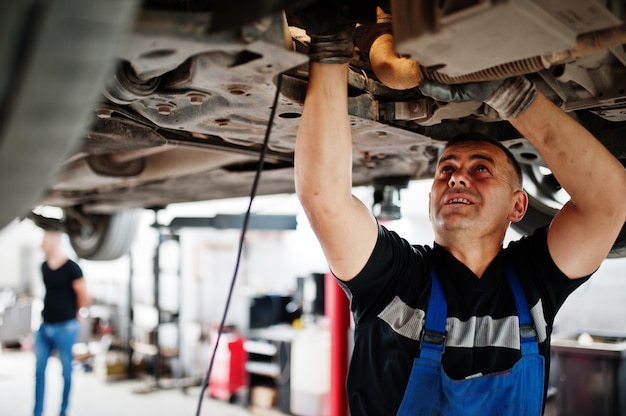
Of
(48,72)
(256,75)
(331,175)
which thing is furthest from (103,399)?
(48,72)

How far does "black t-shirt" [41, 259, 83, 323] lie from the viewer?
385 centimetres

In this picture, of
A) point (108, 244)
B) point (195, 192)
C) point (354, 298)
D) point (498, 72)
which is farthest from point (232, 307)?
point (498, 72)

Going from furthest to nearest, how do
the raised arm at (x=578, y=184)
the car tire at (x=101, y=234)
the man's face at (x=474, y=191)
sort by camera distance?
the car tire at (x=101, y=234), the man's face at (x=474, y=191), the raised arm at (x=578, y=184)

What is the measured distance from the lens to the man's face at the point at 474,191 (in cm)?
128

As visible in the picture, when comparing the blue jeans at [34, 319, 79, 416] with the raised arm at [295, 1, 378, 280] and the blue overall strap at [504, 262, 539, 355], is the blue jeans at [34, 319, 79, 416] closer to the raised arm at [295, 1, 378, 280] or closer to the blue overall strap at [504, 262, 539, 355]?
the raised arm at [295, 1, 378, 280]

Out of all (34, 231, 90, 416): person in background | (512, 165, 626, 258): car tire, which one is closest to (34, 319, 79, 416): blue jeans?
(34, 231, 90, 416): person in background

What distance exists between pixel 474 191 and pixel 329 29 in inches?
23.1

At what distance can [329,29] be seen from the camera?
2.89 ft

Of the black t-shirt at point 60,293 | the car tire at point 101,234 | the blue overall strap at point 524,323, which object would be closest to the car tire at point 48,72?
the blue overall strap at point 524,323

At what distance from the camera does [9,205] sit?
0.54m

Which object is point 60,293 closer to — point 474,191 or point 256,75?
point 474,191

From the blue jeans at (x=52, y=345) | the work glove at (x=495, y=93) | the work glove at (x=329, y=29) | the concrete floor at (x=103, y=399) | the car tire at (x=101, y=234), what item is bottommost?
the concrete floor at (x=103, y=399)

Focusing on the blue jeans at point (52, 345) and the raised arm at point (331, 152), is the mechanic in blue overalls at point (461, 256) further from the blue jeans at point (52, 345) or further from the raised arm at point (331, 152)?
the blue jeans at point (52, 345)

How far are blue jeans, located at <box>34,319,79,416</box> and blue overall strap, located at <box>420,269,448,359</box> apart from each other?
3.38 m
